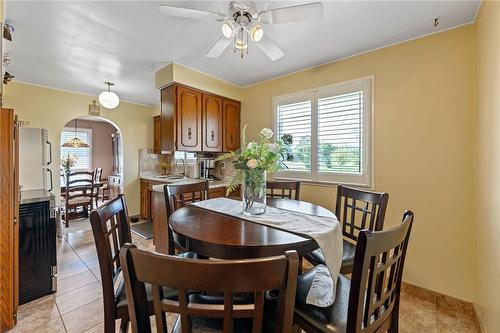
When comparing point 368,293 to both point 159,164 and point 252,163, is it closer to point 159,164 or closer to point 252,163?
point 252,163

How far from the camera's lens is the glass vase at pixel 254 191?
1544 millimetres

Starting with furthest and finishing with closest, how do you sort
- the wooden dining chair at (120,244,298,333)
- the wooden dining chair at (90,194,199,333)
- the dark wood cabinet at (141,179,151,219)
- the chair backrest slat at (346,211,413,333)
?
the dark wood cabinet at (141,179,151,219)
the wooden dining chair at (90,194,199,333)
the chair backrest slat at (346,211,413,333)
the wooden dining chair at (120,244,298,333)

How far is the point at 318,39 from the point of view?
2.23 meters

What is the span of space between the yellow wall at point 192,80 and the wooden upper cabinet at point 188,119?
0.37 ft

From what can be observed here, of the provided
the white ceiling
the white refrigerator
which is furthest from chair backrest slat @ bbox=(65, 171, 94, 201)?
the white ceiling

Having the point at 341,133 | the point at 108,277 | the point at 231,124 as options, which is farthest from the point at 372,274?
the point at 231,124

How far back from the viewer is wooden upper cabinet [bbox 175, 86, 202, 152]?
9.75ft

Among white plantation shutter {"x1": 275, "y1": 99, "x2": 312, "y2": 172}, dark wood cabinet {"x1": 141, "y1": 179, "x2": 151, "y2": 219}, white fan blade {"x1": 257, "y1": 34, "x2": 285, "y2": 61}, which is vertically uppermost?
white fan blade {"x1": 257, "y1": 34, "x2": 285, "y2": 61}

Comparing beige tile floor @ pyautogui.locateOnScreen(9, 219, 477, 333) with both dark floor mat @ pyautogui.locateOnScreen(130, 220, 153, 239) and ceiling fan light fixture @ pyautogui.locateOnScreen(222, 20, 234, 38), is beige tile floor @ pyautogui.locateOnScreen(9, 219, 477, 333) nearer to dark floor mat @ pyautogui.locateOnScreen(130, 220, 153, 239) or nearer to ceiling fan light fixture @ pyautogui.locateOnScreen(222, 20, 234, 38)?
dark floor mat @ pyautogui.locateOnScreen(130, 220, 153, 239)

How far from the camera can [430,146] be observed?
2.09m

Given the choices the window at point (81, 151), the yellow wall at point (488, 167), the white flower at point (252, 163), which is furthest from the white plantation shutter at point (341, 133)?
the window at point (81, 151)

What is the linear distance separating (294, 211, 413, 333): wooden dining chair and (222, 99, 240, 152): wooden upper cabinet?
270 centimetres

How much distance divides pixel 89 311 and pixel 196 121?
233 cm

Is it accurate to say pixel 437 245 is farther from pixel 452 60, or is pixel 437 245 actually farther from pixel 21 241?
pixel 21 241
